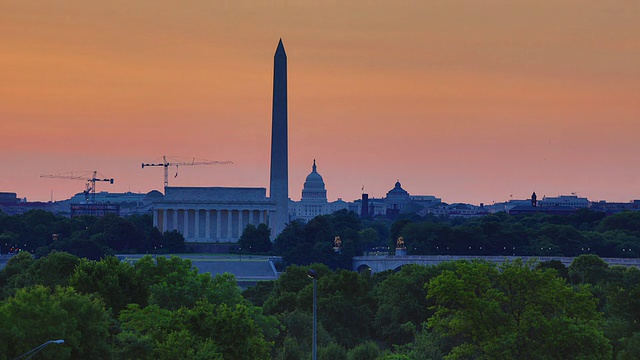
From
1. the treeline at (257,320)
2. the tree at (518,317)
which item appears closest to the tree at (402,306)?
the treeline at (257,320)

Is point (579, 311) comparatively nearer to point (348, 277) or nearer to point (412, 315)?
point (412, 315)

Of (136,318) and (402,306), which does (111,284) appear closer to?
(136,318)

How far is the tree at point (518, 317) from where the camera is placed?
256 ft

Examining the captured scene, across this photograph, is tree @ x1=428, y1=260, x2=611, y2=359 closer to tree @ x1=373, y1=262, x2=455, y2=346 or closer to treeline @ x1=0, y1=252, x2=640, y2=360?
treeline @ x1=0, y1=252, x2=640, y2=360

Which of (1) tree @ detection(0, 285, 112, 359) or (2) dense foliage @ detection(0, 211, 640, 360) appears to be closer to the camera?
(1) tree @ detection(0, 285, 112, 359)

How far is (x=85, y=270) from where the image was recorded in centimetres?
9738

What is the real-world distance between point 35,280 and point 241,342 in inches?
1629

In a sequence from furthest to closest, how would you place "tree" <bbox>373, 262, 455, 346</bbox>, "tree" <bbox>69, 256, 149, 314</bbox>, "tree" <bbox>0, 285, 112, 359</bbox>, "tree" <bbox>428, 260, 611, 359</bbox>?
"tree" <bbox>373, 262, 455, 346</bbox> → "tree" <bbox>69, 256, 149, 314</bbox> → "tree" <bbox>428, 260, 611, 359</bbox> → "tree" <bbox>0, 285, 112, 359</bbox>

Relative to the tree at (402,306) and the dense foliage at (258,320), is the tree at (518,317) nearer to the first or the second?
the dense foliage at (258,320)

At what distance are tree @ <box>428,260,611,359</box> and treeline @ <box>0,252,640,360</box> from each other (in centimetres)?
5

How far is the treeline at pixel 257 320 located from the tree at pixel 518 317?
5cm

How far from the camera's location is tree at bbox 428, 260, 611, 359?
78062 mm


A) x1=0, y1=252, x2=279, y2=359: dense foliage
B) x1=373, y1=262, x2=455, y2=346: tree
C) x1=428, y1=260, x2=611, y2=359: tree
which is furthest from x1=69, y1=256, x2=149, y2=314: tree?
x1=428, y1=260, x2=611, y2=359: tree

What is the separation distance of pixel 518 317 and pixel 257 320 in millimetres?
21539
